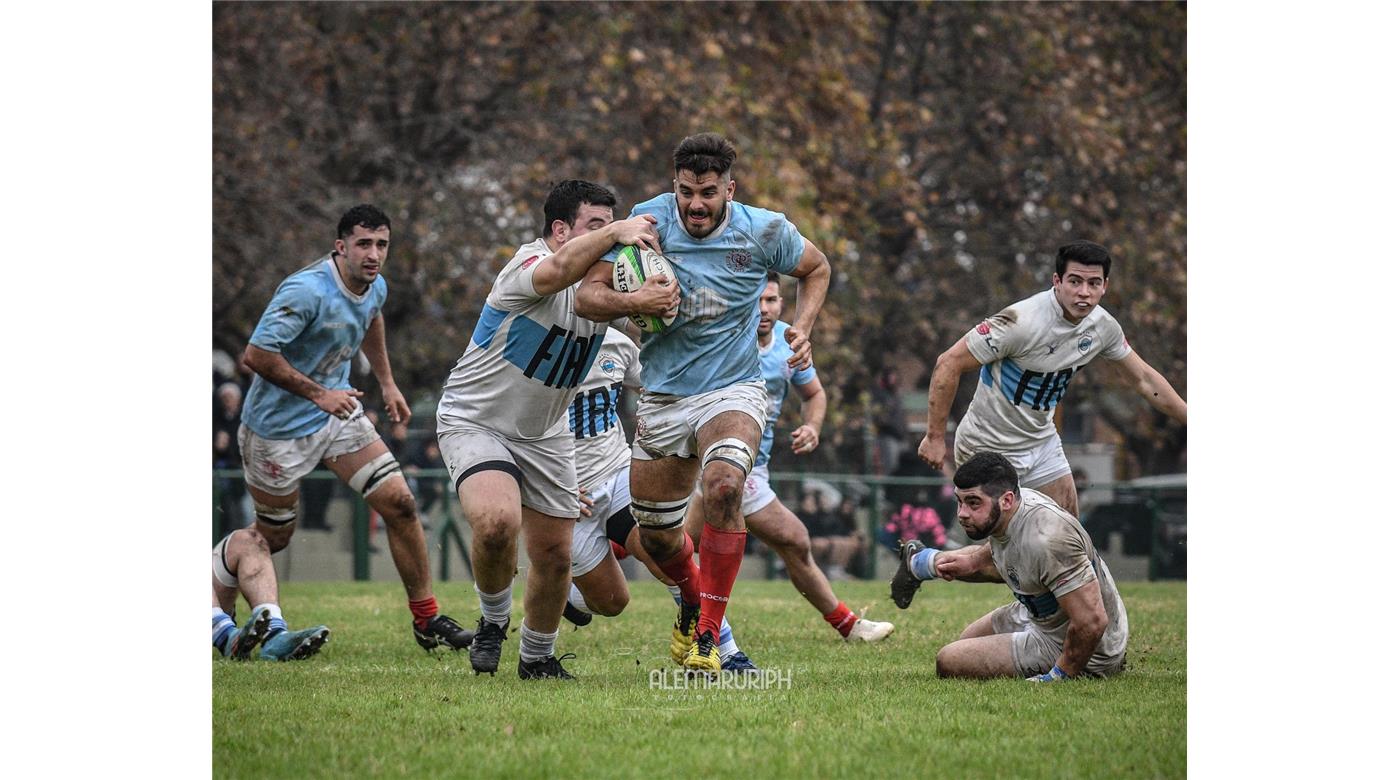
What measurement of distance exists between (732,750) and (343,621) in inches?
253

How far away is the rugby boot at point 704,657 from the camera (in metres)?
6.89

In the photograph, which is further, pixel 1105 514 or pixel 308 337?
pixel 1105 514

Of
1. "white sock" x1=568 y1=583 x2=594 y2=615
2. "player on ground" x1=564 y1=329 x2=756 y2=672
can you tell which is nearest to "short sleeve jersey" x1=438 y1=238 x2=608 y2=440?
"player on ground" x1=564 y1=329 x2=756 y2=672

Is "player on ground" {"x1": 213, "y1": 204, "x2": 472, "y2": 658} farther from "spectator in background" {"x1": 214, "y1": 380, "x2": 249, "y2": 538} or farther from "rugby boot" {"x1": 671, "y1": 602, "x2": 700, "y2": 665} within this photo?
"spectator in background" {"x1": 214, "y1": 380, "x2": 249, "y2": 538}

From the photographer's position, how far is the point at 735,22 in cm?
1928

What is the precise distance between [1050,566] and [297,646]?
3.98 meters

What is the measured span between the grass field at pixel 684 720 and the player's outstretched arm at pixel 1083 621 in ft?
0.52

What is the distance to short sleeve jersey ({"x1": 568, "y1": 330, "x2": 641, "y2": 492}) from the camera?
9.12 metres

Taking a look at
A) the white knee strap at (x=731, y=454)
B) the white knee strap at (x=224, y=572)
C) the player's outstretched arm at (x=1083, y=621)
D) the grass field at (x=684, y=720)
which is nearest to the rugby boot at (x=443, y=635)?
the grass field at (x=684, y=720)

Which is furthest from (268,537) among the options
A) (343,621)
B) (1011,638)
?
(1011,638)

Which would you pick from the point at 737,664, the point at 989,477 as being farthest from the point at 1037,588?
the point at 737,664

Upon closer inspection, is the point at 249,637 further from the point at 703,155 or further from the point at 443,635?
the point at 703,155

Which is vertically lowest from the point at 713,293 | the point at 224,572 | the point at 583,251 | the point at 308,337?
the point at 224,572

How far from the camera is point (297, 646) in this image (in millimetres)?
8414
